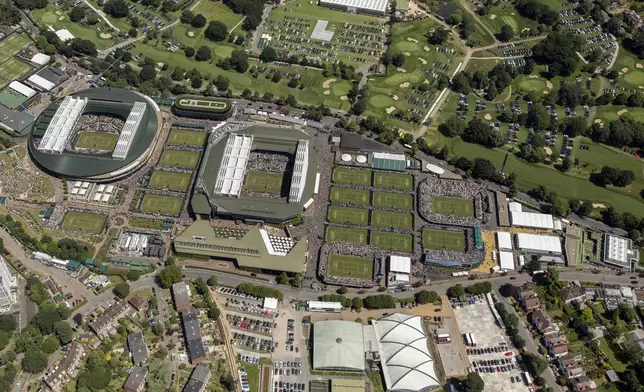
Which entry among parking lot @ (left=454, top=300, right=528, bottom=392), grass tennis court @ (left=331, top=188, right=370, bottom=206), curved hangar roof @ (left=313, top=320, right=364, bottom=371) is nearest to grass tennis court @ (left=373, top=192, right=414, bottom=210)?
grass tennis court @ (left=331, top=188, right=370, bottom=206)

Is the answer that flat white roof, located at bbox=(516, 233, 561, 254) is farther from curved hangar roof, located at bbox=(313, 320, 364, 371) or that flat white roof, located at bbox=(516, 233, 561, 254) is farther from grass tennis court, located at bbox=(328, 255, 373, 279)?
curved hangar roof, located at bbox=(313, 320, 364, 371)

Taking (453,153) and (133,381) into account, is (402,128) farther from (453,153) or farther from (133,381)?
(133,381)

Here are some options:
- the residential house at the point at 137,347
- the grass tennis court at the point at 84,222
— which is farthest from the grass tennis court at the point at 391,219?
the grass tennis court at the point at 84,222

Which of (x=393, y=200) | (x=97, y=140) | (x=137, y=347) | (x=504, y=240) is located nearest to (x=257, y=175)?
(x=393, y=200)

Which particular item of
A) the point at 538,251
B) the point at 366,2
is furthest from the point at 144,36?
the point at 538,251

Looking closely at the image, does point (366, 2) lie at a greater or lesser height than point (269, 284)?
greater

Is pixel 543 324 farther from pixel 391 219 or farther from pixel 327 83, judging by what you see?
pixel 327 83

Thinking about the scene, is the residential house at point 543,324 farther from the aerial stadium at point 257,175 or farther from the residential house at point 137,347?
the residential house at point 137,347
